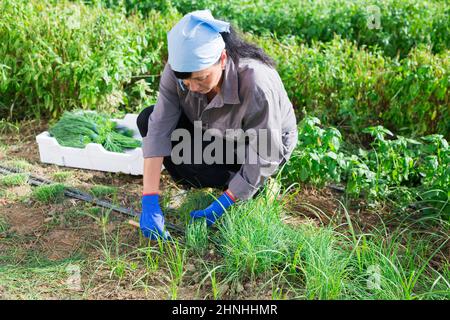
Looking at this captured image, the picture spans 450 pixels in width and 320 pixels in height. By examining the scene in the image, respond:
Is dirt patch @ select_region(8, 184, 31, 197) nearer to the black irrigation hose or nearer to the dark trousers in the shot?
the black irrigation hose

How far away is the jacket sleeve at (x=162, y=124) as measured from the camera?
309 cm

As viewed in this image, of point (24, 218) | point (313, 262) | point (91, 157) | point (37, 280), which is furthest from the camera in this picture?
point (91, 157)

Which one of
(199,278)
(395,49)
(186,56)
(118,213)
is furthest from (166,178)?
(395,49)

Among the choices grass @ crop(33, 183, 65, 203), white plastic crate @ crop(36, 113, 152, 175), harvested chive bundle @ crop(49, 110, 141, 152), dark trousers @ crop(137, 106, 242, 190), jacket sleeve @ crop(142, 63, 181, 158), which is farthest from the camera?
harvested chive bundle @ crop(49, 110, 141, 152)

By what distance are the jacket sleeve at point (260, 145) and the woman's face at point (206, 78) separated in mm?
211

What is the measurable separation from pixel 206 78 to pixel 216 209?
2.23ft

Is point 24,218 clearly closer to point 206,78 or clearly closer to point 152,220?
point 152,220

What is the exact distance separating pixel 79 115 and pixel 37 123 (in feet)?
1.85

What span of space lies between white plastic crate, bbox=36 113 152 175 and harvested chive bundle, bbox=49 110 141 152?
0.18 ft

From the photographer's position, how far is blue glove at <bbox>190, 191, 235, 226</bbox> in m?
2.99

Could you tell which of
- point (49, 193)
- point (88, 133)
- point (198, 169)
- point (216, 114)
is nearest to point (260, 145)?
point (216, 114)

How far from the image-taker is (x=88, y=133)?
4000 millimetres

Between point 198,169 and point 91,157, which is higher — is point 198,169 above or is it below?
above

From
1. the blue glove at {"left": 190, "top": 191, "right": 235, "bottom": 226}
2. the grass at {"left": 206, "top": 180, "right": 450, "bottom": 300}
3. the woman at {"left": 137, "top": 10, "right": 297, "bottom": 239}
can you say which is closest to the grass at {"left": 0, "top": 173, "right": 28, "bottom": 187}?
the woman at {"left": 137, "top": 10, "right": 297, "bottom": 239}
